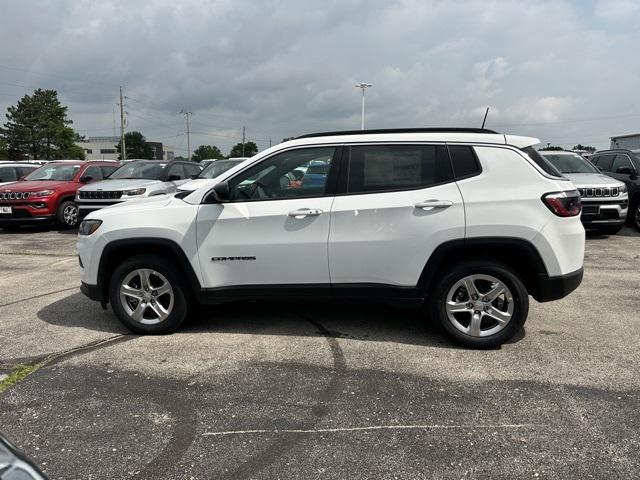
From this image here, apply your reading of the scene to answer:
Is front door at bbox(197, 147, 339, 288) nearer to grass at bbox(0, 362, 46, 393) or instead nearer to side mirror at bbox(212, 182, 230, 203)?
side mirror at bbox(212, 182, 230, 203)

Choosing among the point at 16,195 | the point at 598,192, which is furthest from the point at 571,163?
the point at 16,195

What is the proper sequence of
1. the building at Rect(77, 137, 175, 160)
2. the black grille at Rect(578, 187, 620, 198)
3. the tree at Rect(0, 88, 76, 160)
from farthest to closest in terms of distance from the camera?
the building at Rect(77, 137, 175, 160) → the tree at Rect(0, 88, 76, 160) → the black grille at Rect(578, 187, 620, 198)

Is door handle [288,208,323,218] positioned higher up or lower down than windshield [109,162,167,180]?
lower down

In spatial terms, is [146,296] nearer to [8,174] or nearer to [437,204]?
[437,204]

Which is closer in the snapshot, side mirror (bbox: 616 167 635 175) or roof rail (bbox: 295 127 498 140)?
roof rail (bbox: 295 127 498 140)

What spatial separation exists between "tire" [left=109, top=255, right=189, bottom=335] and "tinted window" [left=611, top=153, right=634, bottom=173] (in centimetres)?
1081

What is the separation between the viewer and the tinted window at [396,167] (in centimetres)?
431

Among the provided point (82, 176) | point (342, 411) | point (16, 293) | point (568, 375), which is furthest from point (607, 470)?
point (82, 176)

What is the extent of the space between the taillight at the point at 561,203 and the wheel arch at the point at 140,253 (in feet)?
10.1

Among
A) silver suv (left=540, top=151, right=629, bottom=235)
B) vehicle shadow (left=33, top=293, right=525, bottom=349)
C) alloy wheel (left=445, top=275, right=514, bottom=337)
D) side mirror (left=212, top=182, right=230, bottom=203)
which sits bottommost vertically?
vehicle shadow (left=33, top=293, right=525, bottom=349)

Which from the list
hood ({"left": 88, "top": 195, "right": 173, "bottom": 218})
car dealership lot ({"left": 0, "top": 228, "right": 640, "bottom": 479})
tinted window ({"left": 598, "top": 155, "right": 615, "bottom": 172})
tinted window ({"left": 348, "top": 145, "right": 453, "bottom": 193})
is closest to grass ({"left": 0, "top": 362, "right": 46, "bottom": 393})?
car dealership lot ({"left": 0, "top": 228, "right": 640, "bottom": 479})

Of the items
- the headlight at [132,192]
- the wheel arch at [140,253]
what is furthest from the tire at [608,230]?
the headlight at [132,192]

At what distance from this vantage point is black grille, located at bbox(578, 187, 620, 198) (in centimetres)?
970

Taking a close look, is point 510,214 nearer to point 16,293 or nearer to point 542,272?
point 542,272
